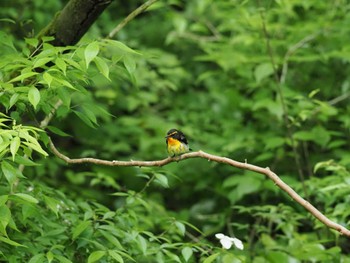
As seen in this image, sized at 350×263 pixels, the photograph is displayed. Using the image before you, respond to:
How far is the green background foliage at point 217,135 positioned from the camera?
3.58 meters

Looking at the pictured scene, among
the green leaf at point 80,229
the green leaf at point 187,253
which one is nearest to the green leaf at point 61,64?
the green leaf at point 80,229

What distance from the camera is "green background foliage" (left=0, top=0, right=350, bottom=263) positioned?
358 cm

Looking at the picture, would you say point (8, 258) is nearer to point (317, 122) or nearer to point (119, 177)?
point (317, 122)

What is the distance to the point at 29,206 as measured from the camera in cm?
282

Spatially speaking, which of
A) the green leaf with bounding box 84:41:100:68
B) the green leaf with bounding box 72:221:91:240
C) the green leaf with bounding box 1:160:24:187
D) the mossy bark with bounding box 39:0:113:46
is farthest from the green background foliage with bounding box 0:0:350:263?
the green leaf with bounding box 1:160:24:187

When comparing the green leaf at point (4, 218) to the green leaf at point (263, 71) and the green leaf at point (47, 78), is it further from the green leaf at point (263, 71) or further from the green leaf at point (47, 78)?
the green leaf at point (263, 71)

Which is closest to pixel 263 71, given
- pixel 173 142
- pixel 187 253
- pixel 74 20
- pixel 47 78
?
pixel 173 142

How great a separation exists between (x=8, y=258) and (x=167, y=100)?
172 inches

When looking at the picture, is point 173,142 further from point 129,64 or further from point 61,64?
point 61,64

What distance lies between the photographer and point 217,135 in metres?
6.14

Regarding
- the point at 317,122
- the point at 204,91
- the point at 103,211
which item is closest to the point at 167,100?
the point at 204,91

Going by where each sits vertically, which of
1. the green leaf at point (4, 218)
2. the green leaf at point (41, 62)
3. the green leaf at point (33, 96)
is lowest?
the green leaf at point (4, 218)

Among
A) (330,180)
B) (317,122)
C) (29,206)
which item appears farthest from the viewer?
(317,122)

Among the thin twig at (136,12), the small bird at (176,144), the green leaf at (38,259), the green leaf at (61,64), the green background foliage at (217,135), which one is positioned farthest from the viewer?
the green background foliage at (217,135)
